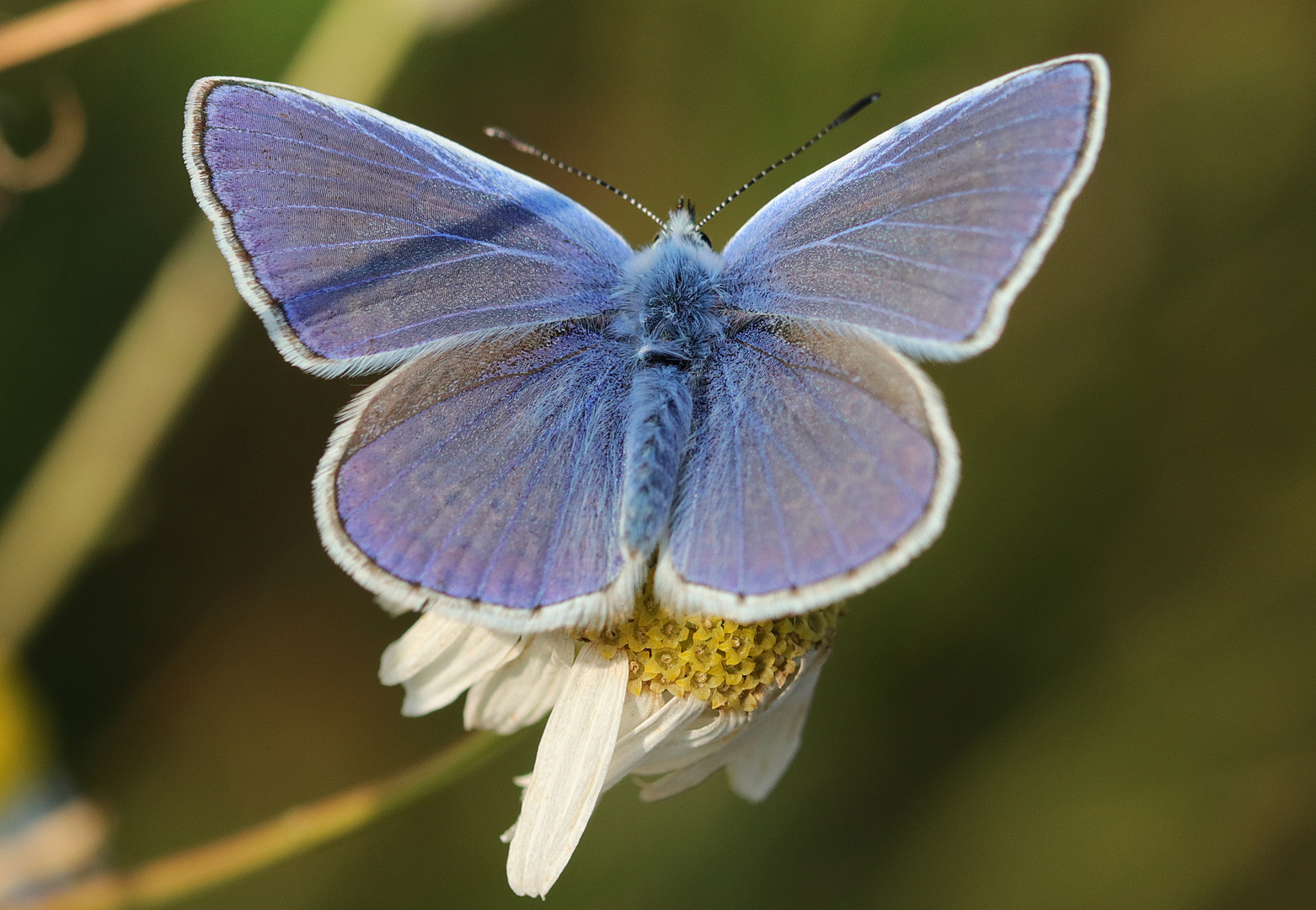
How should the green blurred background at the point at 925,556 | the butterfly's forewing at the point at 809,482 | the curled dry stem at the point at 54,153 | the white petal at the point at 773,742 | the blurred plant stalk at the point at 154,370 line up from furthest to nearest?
the green blurred background at the point at 925,556
the blurred plant stalk at the point at 154,370
the curled dry stem at the point at 54,153
the white petal at the point at 773,742
the butterfly's forewing at the point at 809,482

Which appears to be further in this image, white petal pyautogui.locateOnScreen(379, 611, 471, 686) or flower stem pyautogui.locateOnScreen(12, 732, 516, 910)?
white petal pyautogui.locateOnScreen(379, 611, 471, 686)

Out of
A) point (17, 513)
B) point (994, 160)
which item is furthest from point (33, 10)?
point (994, 160)

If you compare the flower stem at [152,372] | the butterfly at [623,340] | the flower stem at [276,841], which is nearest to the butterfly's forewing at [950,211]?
the butterfly at [623,340]

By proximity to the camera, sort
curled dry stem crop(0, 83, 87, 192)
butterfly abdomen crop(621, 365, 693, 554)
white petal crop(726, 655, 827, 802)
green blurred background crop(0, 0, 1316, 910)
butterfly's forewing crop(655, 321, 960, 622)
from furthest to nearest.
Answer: green blurred background crop(0, 0, 1316, 910) < curled dry stem crop(0, 83, 87, 192) < white petal crop(726, 655, 827, 802) < butterfly abdomen crop(621, 365, 693, 554) < butterfly's forewing crop(655, 321, 960, 622)

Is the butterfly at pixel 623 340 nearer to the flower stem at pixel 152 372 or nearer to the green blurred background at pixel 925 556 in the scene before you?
the flower stem at pixel 152 372

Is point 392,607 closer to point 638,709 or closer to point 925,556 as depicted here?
point 638,709

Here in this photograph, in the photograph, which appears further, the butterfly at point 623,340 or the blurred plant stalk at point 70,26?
the blurred plant stalk at point 70,26

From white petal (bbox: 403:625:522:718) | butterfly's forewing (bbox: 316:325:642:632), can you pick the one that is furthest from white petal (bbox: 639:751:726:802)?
butterfly's forewing (bbox: 316:325:642:632)

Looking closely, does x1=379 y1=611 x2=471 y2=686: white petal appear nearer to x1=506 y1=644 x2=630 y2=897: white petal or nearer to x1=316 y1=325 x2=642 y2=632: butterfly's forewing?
x1=506 y1=644 x2=630 y2=897: white petal
